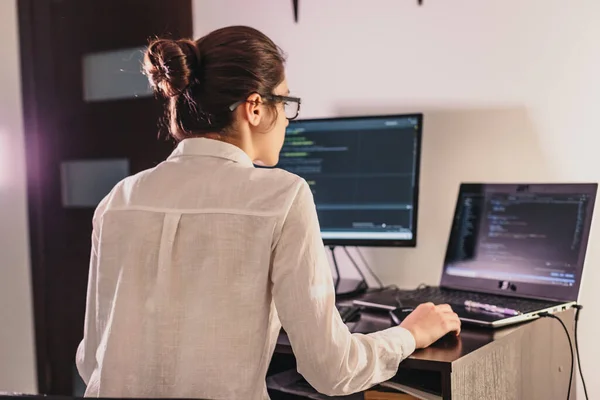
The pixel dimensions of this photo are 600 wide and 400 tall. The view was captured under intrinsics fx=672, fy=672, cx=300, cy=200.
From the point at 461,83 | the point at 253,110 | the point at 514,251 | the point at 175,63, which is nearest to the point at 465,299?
the point at 514,251

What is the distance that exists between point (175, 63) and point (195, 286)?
36cm

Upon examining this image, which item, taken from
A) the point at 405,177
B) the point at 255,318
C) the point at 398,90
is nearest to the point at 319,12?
the point at 398,90

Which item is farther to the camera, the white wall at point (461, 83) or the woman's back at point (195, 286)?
the white wall at point (461, 83)

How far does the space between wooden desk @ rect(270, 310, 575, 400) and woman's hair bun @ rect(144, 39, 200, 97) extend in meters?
0.52

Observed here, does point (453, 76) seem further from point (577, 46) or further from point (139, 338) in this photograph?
point (139, 338)

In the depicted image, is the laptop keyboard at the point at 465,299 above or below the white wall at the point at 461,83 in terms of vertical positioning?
below

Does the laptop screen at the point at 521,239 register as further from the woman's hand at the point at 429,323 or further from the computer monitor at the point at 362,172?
the woman's hand at the point at 429,323

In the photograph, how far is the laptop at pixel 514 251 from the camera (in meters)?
1.47

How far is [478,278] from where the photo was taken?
5.27 ft

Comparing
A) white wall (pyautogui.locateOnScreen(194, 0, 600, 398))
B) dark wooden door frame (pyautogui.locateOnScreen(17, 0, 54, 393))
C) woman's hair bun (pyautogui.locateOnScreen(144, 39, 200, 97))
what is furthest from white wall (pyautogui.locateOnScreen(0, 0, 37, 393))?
woman's hair bun (pyautogui.locateOnScreen(144, 39, 200, 97))

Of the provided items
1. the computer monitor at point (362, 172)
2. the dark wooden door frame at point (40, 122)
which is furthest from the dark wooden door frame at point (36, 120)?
the computer monitor at point (362, 172)

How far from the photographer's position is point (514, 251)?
157 centimetres

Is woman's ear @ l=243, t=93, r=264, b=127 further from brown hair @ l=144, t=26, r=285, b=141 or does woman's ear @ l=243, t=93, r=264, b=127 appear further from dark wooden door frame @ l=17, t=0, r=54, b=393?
dark wooden door frame @ l=17, t=0, r=54, b=393

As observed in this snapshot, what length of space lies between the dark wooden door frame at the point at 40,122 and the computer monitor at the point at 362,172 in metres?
0.88
